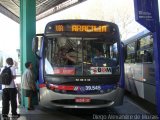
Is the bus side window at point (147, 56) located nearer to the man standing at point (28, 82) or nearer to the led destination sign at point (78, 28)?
the led destination sign at point (78, 28)

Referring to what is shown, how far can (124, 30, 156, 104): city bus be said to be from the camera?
460 inches

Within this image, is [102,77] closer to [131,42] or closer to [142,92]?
[142,92]

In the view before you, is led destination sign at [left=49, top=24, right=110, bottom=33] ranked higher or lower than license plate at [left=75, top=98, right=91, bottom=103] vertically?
higher

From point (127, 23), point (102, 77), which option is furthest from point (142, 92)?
point (127, 23)

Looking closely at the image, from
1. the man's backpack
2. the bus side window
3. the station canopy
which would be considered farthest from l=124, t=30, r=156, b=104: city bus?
the station canopy

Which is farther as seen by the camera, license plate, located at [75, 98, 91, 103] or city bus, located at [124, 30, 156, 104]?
city bus, located at [124, 30, 156, 104]

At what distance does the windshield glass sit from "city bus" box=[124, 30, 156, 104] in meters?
0.98

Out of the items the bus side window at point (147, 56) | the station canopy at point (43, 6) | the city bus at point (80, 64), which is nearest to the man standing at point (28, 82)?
the city bus at point (80, 64)

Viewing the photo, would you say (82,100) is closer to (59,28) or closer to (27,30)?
(59,28)

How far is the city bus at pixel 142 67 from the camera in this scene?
11679 mm

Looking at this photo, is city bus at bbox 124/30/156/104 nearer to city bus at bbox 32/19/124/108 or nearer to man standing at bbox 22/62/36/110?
city bus at bbox 32/19/124/108

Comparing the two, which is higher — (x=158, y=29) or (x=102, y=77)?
(x=158, y=29)

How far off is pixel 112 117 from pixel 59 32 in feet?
10.0

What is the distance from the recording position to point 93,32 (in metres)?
10.9
